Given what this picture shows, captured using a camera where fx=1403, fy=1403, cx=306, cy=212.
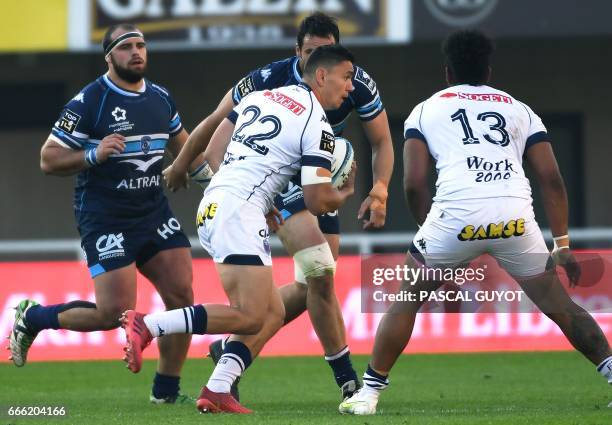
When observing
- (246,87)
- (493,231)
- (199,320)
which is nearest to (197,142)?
(246,87)

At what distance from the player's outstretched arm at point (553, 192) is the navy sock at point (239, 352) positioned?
1875 millimetres

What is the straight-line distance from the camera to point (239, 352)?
8.23m

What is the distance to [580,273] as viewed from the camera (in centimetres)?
810

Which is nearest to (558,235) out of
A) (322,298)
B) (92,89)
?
(322,298)

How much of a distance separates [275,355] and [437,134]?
20.5ft

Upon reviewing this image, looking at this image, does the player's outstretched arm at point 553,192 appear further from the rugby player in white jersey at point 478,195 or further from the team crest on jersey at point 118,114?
the team crest on jersey at point 118,114

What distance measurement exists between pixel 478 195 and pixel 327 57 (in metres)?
1.18

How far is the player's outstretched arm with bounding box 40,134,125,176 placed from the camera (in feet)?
29.8

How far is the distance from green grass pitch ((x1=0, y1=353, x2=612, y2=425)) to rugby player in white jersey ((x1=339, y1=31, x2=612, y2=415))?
549mm

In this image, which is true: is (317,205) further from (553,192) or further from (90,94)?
(90,94)

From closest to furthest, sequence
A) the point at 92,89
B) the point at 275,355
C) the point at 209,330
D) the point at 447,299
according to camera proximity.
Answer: the point at 209,330 → the point at 447,299 → the point at 92,89 → the point at 275,355

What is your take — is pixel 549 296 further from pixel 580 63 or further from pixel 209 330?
pixel 580 63

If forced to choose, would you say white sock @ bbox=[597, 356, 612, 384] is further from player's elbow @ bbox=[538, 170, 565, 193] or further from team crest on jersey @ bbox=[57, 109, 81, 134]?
team crest on jersey @ bbox=[57, 109, 81, 134]

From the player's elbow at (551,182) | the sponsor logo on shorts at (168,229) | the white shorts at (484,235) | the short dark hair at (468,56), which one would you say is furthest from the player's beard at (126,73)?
the player's elbow at (551,182)
